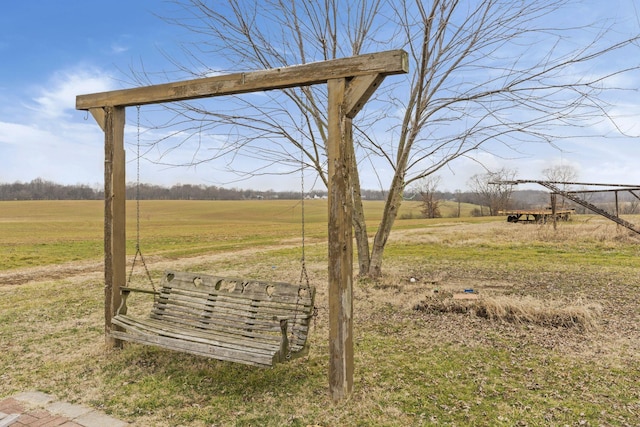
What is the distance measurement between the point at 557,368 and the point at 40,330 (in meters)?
6.31

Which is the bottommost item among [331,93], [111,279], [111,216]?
[111,279]

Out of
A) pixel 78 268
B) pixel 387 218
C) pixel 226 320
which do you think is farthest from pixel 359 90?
pixel 78 268

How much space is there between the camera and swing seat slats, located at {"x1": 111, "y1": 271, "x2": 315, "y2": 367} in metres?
3.59

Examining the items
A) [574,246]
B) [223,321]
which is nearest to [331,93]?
[223,321]

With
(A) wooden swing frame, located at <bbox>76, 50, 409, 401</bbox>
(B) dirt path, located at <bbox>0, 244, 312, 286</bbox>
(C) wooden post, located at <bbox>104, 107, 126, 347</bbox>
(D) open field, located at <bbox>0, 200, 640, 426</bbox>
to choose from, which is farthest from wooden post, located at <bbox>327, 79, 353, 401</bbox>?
(B) dirt path, located at <bbox>0, 244, 312, 286</bbox>

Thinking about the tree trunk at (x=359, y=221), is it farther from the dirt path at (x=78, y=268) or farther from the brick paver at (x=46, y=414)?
the brick paver at (x=46, y=414)

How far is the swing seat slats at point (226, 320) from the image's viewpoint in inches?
141

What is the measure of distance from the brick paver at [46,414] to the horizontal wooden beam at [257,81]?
2.95 meters

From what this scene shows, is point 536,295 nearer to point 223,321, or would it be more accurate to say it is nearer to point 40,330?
point 223,321

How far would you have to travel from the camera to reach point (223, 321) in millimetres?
4375

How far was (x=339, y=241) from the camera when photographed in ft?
11.4

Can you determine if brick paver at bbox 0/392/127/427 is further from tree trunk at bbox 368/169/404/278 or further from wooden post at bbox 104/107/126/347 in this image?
tree trunk at bbox 368/169/404/278

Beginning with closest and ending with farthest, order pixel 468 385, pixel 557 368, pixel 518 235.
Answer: pixel 468 385, pixel 557 368, pixel 518 235

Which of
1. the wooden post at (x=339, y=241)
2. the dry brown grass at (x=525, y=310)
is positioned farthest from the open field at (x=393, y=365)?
the wooden post at (x=339, y=241)
